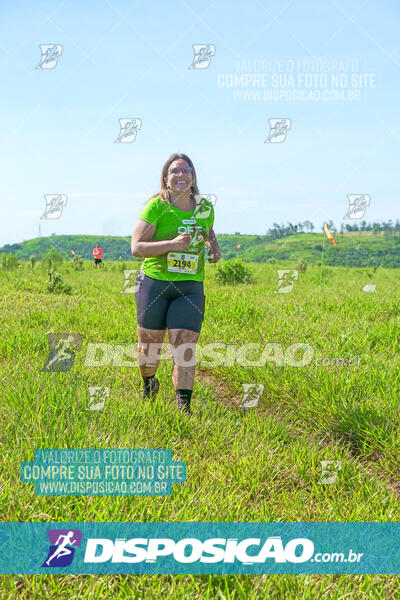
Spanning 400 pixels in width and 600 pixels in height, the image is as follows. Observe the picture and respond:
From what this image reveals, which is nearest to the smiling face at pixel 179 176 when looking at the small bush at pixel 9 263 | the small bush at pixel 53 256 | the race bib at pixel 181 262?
the race bib at pixel 181 262

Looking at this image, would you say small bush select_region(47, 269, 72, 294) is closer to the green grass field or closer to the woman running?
the green grass field

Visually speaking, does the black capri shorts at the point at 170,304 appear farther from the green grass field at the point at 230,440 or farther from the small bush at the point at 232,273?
the small bush at the point at 232,273

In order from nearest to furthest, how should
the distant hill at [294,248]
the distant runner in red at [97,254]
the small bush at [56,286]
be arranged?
the small bush at [56,286] → the distant runner in red at [97,254] → the distant hill at [294,248]

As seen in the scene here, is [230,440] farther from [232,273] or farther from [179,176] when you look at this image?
[232,273]

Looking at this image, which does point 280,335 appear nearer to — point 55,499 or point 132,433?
point 132,433

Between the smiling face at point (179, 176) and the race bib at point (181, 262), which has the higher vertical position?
the smiling face at point (179, 176)

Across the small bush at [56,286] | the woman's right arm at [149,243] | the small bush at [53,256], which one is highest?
the small bush at [53,256]

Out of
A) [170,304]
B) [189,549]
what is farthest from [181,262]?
[189,549]

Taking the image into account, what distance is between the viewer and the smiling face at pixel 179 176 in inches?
132

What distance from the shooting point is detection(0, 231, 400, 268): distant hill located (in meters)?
27.4

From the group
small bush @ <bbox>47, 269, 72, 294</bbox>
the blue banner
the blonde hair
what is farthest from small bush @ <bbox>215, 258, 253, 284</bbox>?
the blue banner

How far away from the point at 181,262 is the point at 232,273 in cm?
769

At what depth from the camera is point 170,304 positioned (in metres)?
3.46

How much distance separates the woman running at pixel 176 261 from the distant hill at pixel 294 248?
Result: 8777mm
